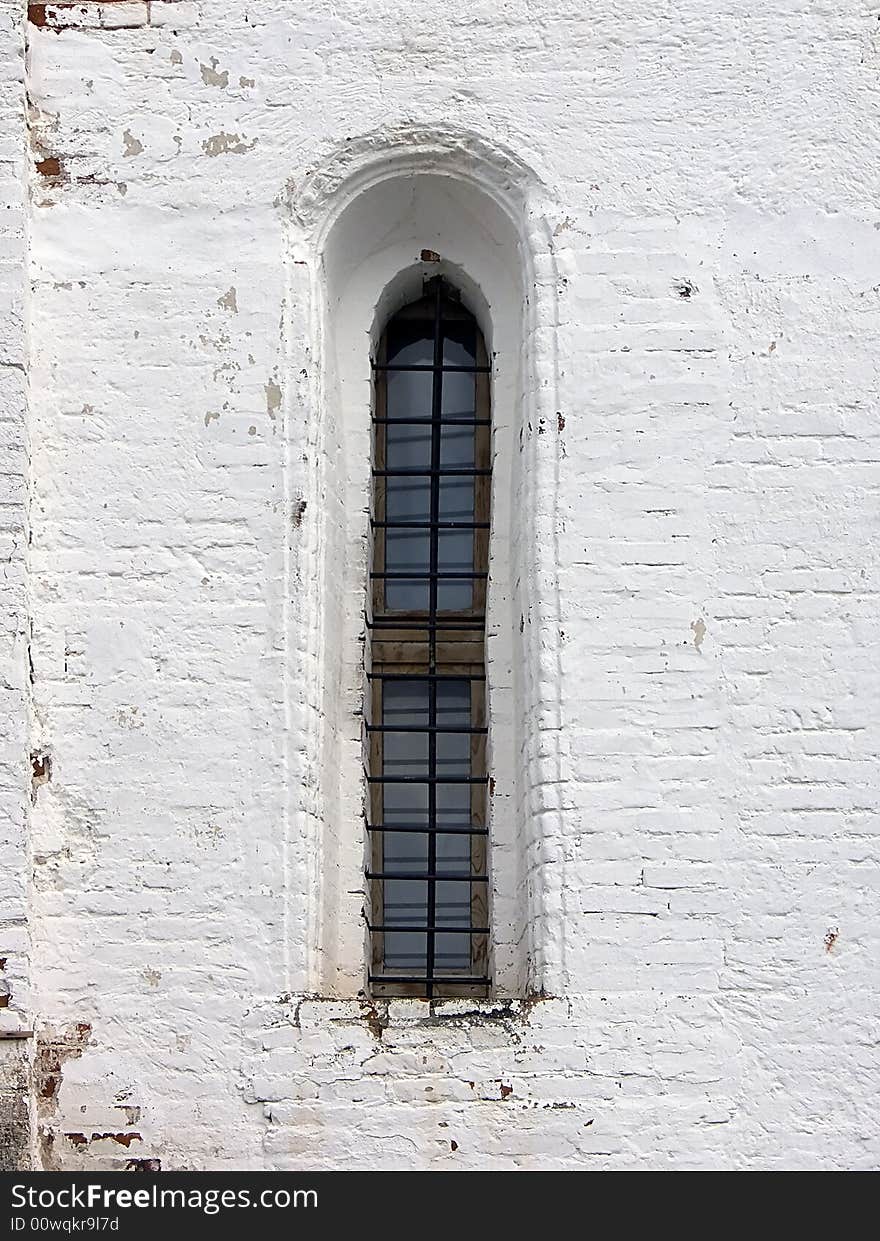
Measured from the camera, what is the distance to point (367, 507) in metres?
5.59

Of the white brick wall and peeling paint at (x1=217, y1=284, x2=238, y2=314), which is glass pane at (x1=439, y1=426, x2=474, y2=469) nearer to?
peeling paint at (x1=217, y1=284, x2=238, y2=314)

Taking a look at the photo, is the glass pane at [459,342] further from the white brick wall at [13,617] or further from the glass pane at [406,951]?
the glass pane at [406,951]

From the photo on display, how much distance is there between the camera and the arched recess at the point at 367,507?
512cm

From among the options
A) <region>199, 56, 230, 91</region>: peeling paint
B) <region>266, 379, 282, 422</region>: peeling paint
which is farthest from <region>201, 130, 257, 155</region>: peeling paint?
<region>266, 379, 282, 422</region>: peeling paint

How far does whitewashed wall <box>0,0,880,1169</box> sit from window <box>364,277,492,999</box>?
0.87 ft

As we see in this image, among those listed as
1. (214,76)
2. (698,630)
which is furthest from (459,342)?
(698,630)

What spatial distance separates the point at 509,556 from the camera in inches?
218

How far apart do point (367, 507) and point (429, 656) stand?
51 cm

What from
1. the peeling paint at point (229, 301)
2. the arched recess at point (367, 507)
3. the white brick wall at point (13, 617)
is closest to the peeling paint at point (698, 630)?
the arched recess at point (367, 507)

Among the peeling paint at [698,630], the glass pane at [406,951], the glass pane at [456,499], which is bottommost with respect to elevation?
the glass pane at [406,951]

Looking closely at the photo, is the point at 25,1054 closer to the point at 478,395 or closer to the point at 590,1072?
the point at 590,1072

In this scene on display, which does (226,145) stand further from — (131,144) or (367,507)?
(367,507)

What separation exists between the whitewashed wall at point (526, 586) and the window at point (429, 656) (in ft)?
0.87

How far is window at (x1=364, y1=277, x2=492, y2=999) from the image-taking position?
546 cm
